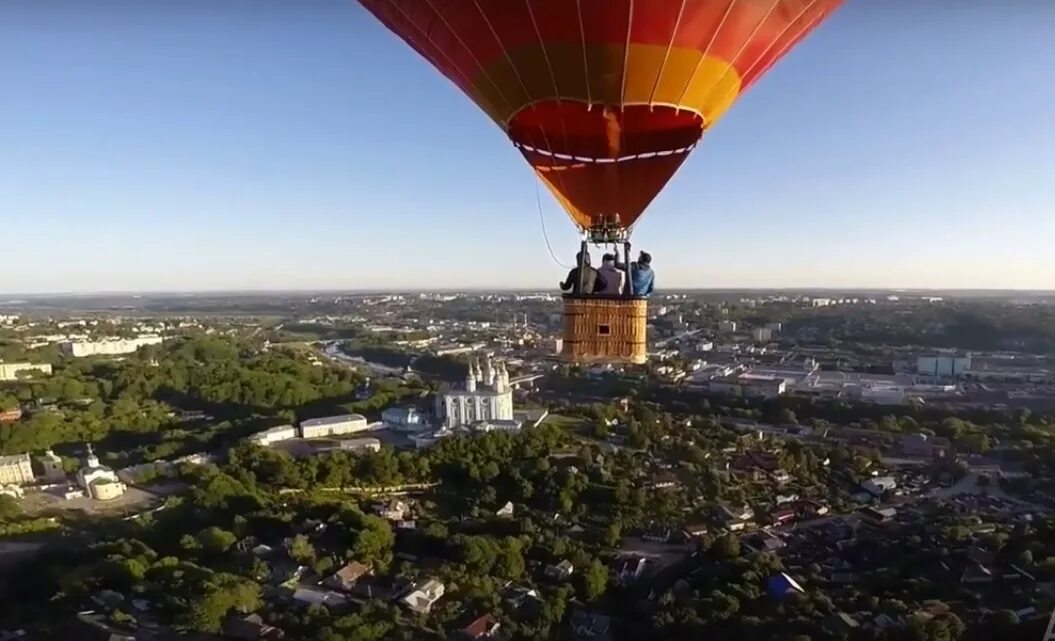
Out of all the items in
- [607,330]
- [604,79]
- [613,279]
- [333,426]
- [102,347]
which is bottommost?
[333,426]

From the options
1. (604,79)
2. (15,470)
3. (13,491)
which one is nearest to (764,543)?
(604,79)

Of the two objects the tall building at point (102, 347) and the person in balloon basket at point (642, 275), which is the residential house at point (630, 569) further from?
the tall building at point (102, 347)

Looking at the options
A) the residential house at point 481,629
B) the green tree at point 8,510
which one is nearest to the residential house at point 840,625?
the residential house at point 481,629

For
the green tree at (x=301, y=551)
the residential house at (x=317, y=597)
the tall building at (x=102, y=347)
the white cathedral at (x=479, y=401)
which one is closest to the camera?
the residential house at (x=317, y=597)

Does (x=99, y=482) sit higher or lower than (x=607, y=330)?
lower

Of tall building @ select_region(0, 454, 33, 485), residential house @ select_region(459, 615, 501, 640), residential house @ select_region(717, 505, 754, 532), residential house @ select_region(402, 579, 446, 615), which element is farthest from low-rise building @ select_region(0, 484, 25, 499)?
residential house @ select_region(717, 505, 754, 532)

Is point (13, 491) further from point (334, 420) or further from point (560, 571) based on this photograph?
point (560, 571)
